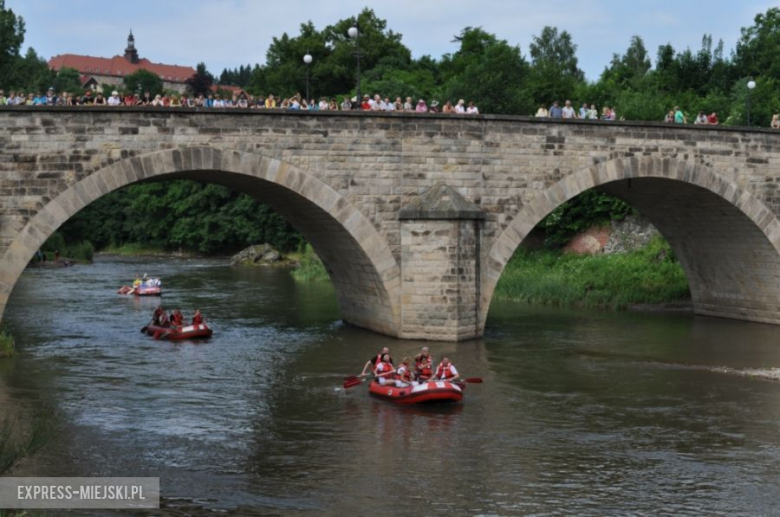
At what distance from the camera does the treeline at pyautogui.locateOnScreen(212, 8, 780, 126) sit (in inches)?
2061

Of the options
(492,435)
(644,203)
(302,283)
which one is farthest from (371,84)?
(492,435)

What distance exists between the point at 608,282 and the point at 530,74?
84.9 ft

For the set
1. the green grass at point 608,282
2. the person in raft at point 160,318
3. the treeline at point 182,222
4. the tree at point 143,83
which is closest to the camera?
the person in raft at point 160,318

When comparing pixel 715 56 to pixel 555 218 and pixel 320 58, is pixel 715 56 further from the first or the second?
pixel 320 58

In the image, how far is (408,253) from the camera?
25750mm

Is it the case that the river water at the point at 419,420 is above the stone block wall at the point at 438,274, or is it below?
below

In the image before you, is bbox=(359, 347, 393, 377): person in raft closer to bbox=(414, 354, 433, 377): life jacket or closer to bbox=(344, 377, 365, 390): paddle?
bbox=(344, 377, 365, 390): paddle

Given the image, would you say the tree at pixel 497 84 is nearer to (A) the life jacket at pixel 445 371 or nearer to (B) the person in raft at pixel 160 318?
(B) the person in raft at pixel 160 318

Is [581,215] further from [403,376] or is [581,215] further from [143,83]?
[143,83]

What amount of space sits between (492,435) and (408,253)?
9.19 metres

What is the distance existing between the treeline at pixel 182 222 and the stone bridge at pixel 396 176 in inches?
1651

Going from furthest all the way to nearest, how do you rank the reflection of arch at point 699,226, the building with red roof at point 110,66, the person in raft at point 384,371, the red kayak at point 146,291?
1. the building with red roof at point 110,66
2. the red kayak at point 146,291
3. the reflection of arch at point 699,226
4. the person in raft at point 384,371

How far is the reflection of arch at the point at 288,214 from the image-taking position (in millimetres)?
22344

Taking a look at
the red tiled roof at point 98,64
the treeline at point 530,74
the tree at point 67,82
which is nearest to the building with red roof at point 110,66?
the red tiled roof at point 98,64
